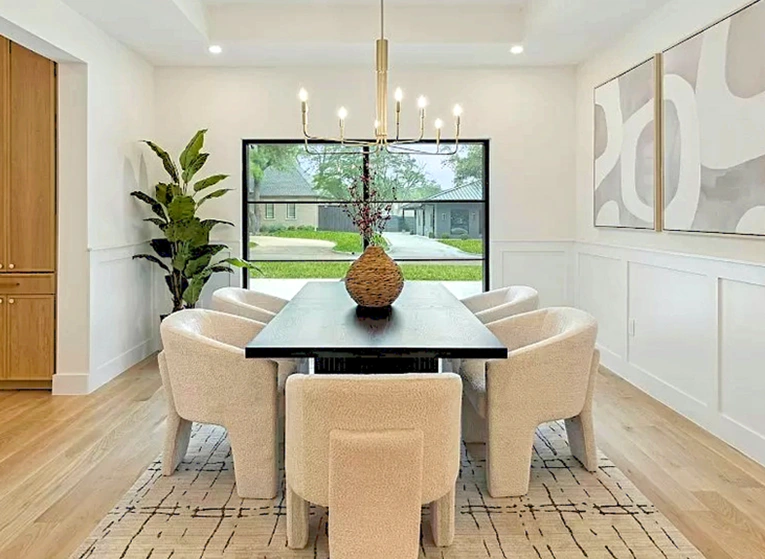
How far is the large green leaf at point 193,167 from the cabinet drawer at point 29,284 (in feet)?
4.58

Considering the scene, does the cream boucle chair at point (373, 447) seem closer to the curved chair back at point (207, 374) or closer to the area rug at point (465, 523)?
the area rug at point (465, 523)

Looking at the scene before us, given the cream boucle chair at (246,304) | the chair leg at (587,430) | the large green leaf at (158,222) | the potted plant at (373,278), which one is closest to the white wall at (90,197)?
the large green leaf at (158,222)

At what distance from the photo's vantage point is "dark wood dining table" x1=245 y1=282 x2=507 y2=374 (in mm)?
2607

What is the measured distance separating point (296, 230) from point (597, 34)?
300 centimetres

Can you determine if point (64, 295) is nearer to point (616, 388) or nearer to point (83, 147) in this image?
point (83, 147)

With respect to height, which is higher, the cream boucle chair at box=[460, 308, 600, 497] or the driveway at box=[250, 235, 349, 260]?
the driveway at box=[250, 235, 349, 260]

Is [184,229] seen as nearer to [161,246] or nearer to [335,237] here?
[161,246]

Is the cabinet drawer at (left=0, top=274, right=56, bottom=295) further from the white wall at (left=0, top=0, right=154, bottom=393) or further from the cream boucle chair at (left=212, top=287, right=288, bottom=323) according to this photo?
the cream boucle chair at (left=212, top=287, right=288, bottom=323)

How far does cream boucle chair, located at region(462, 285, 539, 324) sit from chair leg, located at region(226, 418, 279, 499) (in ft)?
4.86

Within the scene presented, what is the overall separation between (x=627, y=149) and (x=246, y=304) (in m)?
2.92

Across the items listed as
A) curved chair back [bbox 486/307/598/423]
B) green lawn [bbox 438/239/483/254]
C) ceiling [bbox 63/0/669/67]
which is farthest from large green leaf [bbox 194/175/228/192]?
curved chair back [bbox 486/307/598/423]

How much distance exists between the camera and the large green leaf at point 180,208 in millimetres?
5684

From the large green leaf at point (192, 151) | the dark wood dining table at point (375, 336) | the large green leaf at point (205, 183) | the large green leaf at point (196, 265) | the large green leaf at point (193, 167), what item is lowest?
the dark wood dining table at point (375, 336)

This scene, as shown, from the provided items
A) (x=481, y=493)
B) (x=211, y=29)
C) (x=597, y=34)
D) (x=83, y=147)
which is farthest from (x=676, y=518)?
(x=211, y=29)
